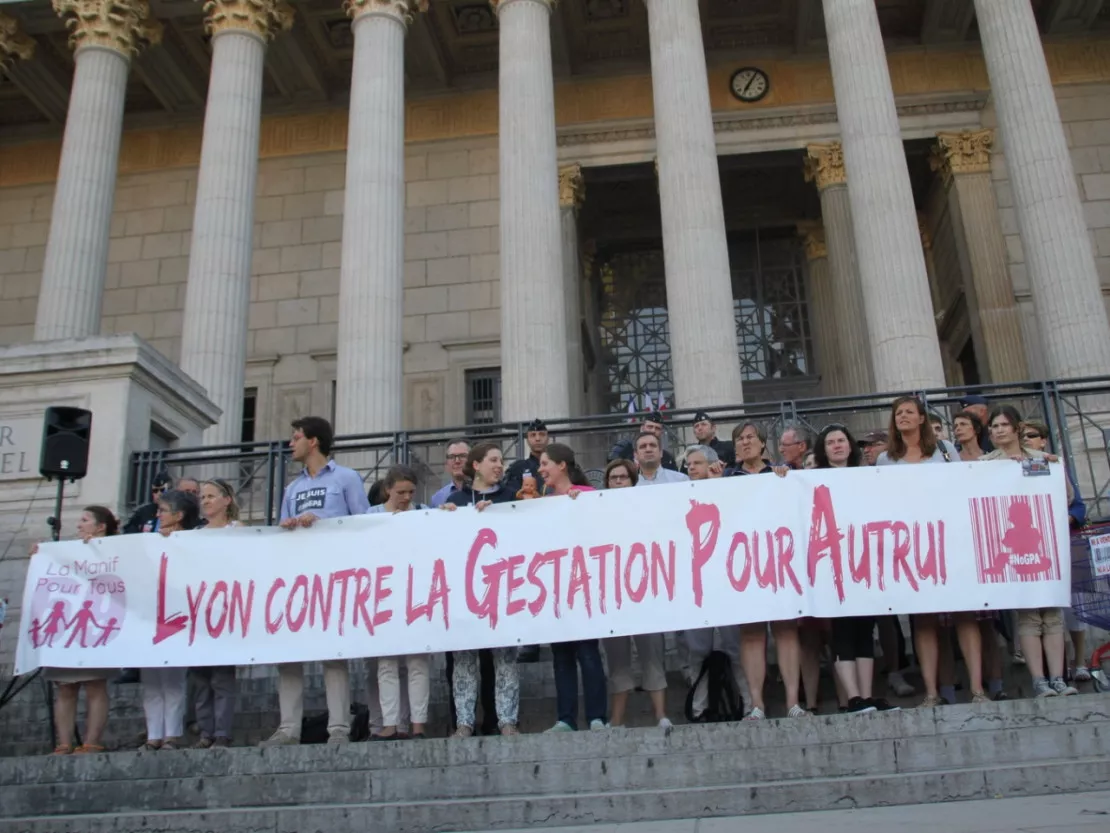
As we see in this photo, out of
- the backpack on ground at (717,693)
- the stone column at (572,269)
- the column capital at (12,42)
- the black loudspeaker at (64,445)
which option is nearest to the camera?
the backpack on ground at (717,693)

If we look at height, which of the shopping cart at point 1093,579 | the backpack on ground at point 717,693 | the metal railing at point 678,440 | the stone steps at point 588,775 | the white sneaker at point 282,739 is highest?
the metal railing at point 678,440

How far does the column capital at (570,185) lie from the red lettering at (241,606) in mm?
16869

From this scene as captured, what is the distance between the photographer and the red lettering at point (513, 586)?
26.2 ft

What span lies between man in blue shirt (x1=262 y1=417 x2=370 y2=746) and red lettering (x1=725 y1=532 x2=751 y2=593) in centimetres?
290

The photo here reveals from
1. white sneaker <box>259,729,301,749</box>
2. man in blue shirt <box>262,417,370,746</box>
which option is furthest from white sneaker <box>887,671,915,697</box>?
white sneaker <box>259,729,301,749</box>

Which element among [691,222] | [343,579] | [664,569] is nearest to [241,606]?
[343,579]

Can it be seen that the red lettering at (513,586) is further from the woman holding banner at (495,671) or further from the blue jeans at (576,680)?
the blue jeans at (576,680)

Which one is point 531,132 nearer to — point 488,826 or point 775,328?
point 775,328

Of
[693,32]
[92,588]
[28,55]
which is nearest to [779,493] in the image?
[92,588]

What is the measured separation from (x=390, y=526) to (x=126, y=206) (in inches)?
813

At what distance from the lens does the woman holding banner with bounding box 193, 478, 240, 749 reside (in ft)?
26.7

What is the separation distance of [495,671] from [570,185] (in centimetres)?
1778

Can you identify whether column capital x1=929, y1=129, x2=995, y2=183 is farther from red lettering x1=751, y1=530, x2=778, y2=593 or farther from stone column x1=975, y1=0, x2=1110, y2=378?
red lettering x1=751, y1=530, x2=778, y2=593

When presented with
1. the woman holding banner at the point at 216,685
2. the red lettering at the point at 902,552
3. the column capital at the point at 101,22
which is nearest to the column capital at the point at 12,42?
the column capital at the point at 101,22
